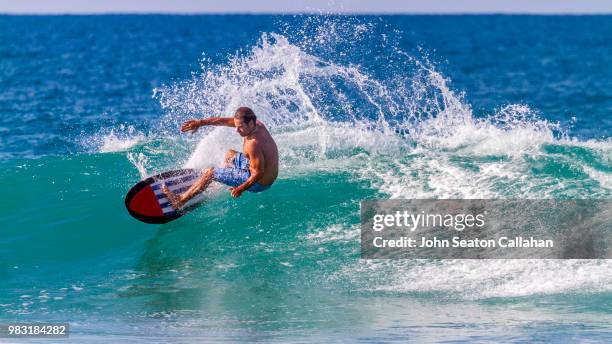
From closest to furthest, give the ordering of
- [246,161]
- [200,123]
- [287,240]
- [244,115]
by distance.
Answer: [244,115] < [200,123] < [246,161] < [287,240]

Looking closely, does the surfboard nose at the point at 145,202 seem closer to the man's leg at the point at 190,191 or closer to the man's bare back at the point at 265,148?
the man's leg at the point at 190,191

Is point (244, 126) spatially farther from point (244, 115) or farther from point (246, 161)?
point (246, 161)

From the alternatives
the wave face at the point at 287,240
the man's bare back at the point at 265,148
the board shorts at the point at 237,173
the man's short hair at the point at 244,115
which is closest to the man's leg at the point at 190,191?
the board shorts at the point at 237,173

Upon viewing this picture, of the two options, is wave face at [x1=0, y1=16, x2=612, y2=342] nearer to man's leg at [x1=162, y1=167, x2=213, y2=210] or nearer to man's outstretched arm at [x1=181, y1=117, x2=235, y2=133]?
man's leg at [x1=162, y1=167, x2=213, y2=210]

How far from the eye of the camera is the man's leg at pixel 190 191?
1230 centimetres

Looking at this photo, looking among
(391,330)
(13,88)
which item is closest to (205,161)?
(391,330)

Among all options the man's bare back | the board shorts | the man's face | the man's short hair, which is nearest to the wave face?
the board shorts

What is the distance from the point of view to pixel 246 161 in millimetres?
11977

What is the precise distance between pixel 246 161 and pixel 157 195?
5.42 feet

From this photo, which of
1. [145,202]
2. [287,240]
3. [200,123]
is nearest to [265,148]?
[200,123]

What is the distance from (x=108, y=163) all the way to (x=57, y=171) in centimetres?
100

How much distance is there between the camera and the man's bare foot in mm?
12727

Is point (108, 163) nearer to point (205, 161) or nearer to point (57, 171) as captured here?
point (57, 171)

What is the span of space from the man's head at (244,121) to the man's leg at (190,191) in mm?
968
